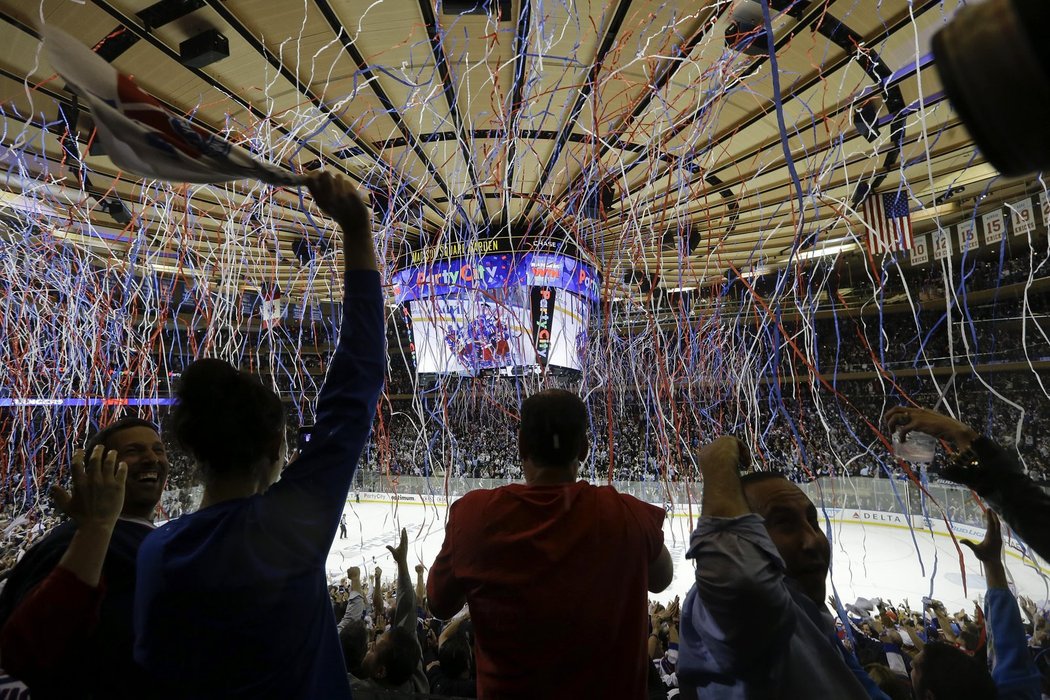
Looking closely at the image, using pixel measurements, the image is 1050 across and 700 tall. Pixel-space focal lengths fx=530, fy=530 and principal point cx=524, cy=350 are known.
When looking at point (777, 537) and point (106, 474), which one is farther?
point (777, 537)

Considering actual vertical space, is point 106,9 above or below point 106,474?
above

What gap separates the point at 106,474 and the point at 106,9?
248cm

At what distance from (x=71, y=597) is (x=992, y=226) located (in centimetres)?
1030

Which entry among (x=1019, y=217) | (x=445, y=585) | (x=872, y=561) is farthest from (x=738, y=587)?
(x=872, y=561)

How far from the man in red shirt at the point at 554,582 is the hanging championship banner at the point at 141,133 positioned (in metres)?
0.83

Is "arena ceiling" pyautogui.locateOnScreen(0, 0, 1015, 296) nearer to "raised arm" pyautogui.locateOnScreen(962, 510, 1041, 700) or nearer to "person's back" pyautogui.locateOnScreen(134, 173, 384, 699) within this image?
"raised arm" pyautogui.locateOnScreen(962, 510, 1041, 700)

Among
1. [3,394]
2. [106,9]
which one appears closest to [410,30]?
[106,9]

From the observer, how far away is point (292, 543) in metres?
0.89

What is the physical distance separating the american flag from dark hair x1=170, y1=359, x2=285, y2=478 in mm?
5723

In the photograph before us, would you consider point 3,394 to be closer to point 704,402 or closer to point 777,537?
point 777,537

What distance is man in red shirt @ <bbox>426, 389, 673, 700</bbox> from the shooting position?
106 cm

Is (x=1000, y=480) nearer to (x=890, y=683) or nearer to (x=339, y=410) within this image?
(x=890, y=683)

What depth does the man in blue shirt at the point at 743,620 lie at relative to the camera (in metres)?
0.90

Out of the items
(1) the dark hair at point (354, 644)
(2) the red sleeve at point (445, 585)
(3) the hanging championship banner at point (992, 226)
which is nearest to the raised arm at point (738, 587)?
(2) the red sleeve at point (445, 585)
